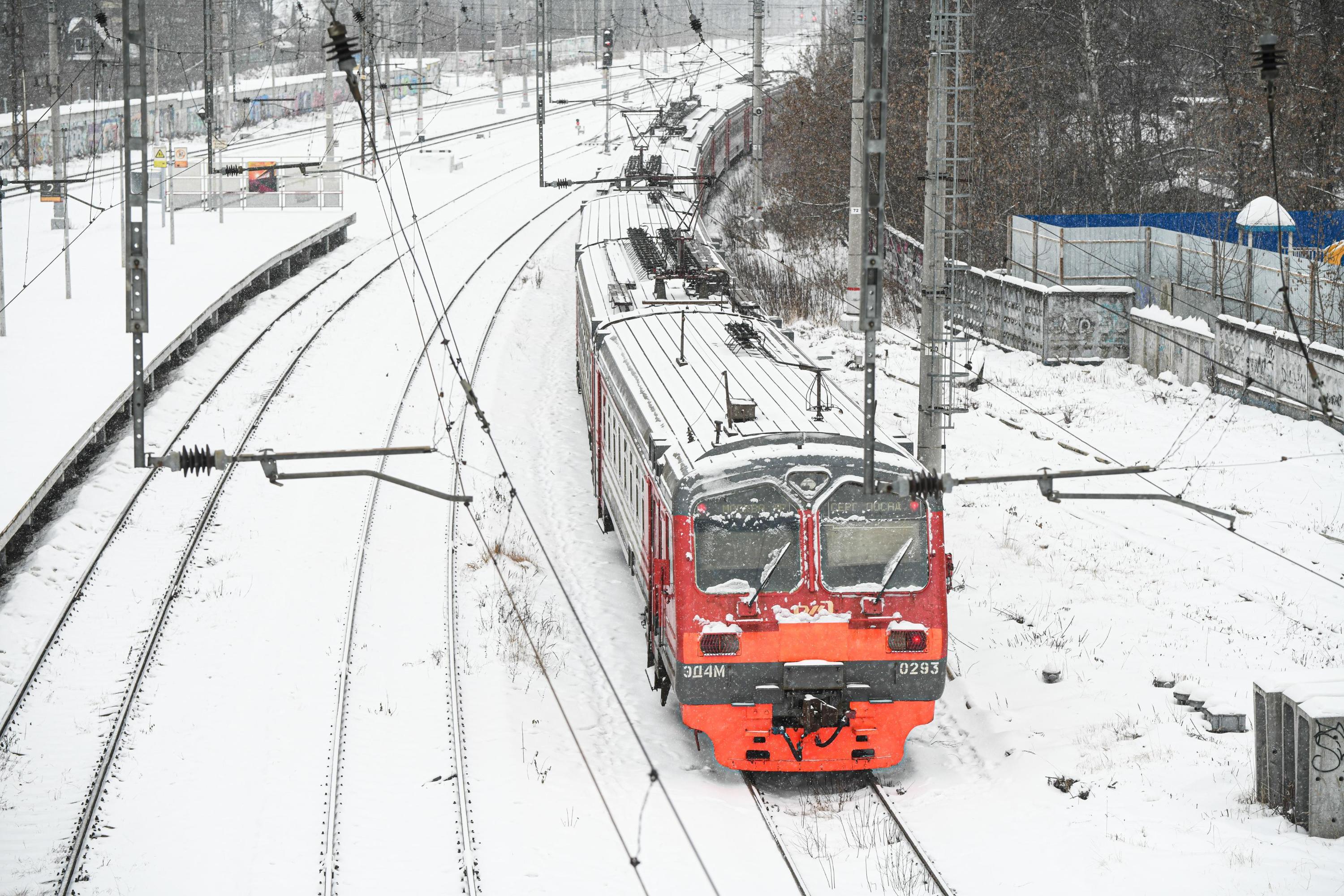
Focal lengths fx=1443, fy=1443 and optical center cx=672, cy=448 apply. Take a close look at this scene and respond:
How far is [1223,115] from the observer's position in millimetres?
34688

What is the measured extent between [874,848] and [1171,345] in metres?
15.9

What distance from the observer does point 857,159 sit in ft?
72.0

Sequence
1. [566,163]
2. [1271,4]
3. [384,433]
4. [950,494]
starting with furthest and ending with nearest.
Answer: [566,163], [1271,4], [384,433], [950,494]

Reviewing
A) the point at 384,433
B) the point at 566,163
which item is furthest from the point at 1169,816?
the point at 566,163

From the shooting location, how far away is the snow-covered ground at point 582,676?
10.2 metres

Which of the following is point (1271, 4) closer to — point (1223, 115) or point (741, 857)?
point (1223, 115)

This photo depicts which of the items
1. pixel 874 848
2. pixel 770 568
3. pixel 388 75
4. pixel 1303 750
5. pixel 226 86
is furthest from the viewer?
pixel 226 86

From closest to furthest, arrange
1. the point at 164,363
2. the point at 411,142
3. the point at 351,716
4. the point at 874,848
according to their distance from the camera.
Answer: the point at 874,848 → the point at 351,716 → the point at 164,363 → the point at 411,142

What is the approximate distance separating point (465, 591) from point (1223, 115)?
26295mm

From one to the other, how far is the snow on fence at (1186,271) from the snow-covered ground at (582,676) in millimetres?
2415

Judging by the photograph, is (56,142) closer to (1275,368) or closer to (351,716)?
(351,716)

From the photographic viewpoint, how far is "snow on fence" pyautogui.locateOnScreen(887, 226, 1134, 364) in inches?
1001

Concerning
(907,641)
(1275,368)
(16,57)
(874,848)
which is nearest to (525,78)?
(16,57)

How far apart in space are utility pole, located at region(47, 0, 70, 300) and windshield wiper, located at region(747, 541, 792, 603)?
54.7 ft
